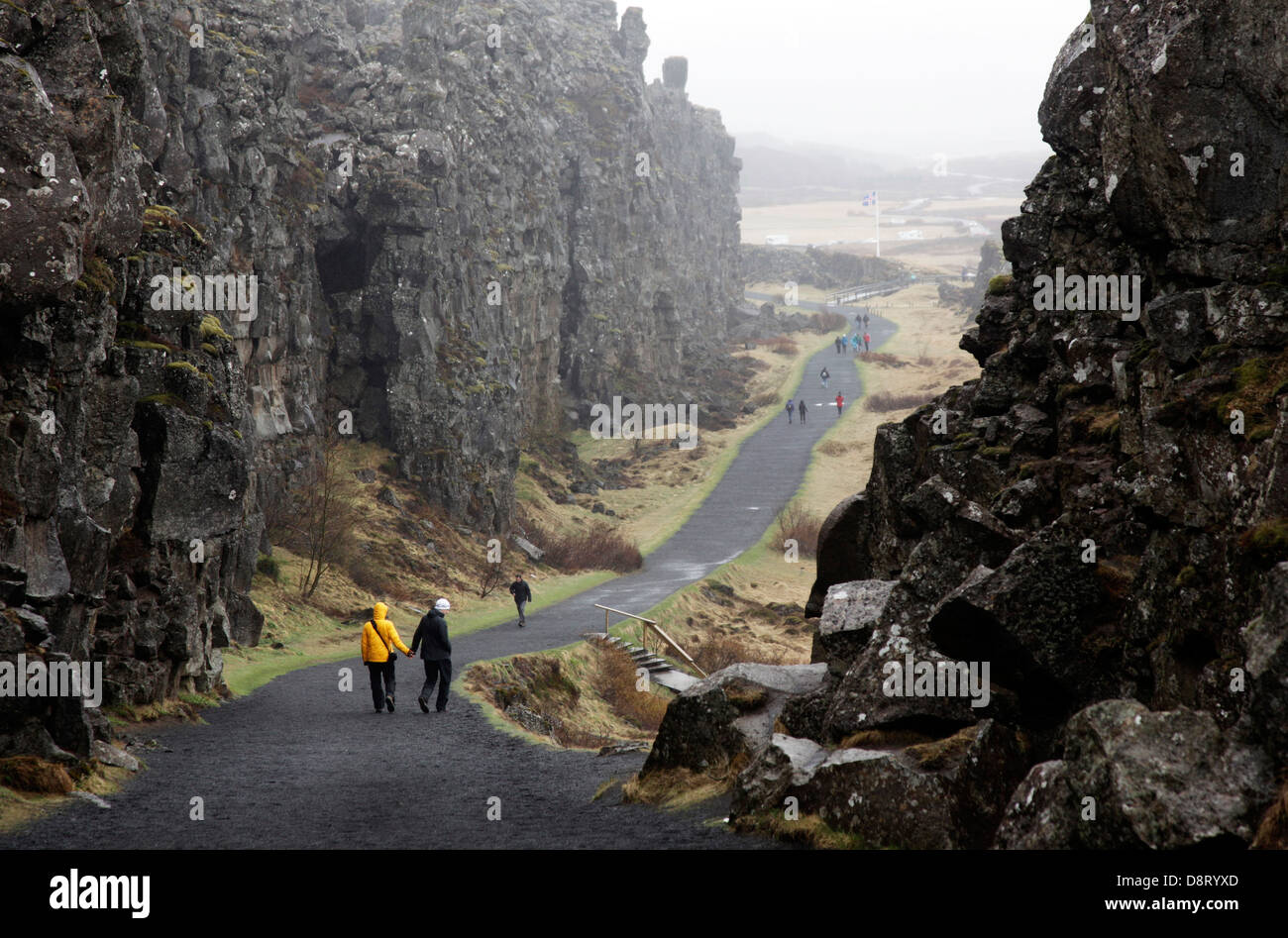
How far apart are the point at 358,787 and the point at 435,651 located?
6176 millimetres

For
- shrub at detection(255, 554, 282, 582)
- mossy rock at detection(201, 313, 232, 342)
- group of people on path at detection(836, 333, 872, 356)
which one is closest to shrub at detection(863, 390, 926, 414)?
group of people on path at detection(836, 333, 872, 356)

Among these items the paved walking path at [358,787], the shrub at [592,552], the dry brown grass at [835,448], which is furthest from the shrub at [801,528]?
the paved walking path at [358,787]

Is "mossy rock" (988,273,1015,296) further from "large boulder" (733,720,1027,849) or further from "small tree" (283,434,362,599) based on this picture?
"small tree" (283,434,362,599)

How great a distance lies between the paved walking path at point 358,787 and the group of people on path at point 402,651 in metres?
0.43

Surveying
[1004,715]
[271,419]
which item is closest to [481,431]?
[271,419]

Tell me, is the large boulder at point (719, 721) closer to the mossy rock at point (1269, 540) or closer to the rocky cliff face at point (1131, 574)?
the rocky cliff face at point (1131, 574)

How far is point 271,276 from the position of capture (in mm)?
44312

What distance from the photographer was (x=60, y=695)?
14.7 m

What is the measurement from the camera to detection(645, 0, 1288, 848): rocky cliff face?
820 centimetres

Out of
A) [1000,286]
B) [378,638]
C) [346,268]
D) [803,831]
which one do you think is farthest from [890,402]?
[803,831]

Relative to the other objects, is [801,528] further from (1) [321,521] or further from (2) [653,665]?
(1) [321,521]

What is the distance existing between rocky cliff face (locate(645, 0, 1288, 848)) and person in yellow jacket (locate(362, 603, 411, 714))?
8.00 m

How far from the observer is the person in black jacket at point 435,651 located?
21422 millimetres
